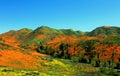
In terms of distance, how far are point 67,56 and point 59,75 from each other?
60.6 metres

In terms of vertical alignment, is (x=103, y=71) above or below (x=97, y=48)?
below

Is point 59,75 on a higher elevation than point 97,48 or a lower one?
Result: lower

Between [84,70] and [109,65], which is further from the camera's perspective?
[109,65]

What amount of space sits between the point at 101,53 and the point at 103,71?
35.8 metres

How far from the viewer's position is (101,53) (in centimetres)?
12800

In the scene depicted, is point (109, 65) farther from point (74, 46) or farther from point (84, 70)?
point (74, 46)

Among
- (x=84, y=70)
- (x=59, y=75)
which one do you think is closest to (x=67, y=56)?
(x=84, y=70)

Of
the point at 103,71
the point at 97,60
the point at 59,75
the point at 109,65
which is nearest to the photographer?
the point at 59,75

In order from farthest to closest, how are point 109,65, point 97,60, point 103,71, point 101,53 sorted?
point 101,53 < point 97,60 < point 109,65 < point 103,71

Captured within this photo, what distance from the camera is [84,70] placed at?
9888 cm

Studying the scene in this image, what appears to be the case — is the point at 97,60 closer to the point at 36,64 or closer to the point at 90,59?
the point at 90,59

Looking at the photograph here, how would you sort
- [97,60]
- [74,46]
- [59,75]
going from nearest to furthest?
[59,75], [97,60], [74,46]

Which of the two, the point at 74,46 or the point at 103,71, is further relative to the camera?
the point at 74,46

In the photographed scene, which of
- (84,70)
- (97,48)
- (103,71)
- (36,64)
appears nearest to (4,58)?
(36,64)
